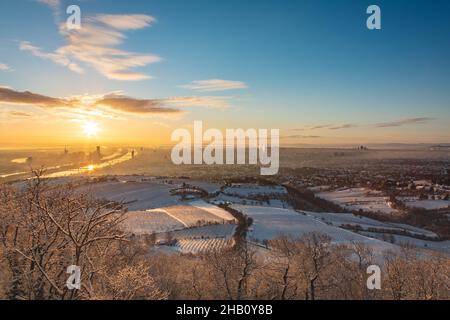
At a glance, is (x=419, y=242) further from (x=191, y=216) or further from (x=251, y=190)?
(x=251, y=190)

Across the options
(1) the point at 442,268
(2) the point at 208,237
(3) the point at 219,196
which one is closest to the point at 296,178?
(3) the point at 219,196

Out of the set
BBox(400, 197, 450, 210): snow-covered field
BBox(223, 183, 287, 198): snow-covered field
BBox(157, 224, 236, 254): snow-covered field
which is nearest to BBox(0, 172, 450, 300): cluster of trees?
BBox(157, 224, 236, 254): snow-covered field

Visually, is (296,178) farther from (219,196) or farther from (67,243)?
(67,243)

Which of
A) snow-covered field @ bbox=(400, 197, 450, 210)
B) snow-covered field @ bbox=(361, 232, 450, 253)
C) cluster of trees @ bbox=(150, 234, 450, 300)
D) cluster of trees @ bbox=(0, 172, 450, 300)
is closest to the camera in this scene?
cluster of trees @ bbox=(0, 172, 450, 300)

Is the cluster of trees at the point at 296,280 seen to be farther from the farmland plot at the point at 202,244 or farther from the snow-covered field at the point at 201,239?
the farmland plot at the point at 202,244

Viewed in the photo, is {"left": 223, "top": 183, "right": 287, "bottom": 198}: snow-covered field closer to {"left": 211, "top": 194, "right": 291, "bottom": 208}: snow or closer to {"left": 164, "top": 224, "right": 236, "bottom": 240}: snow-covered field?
{"left": 211, "top": 194, "right": 291, "bottom": 208}: snow
